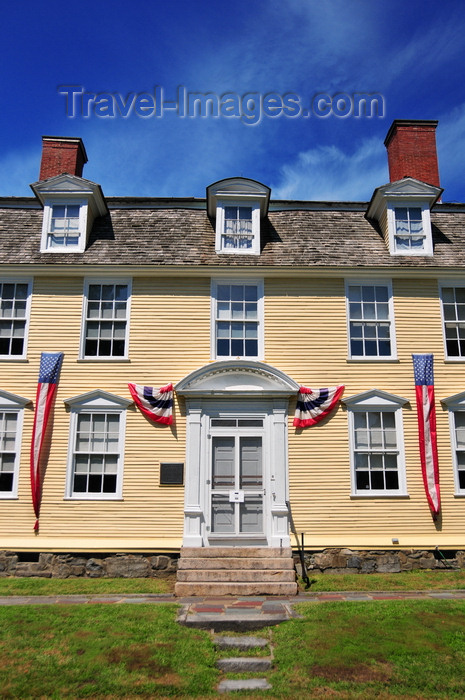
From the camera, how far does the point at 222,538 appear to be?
38.8 ft

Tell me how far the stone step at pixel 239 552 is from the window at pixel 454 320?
5.93m

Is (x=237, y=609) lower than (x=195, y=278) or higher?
lower

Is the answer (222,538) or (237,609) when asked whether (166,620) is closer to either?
(237,609)

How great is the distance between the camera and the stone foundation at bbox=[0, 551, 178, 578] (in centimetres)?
1175

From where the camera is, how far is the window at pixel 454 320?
1339cm

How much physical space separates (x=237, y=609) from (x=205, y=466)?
3403 millimetres

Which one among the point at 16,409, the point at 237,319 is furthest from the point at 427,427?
the point at 16,409

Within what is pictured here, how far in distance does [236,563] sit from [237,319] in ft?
17.5

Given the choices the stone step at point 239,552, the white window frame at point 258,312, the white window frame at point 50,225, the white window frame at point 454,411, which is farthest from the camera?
the white window frame at point 50,225

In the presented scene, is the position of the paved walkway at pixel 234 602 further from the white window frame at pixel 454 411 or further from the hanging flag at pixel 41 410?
the white window frame at pixel 454 411

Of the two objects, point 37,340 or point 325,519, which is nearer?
point 325,519

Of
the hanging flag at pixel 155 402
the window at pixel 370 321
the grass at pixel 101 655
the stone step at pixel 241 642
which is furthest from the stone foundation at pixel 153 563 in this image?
the window at pixel 370 321

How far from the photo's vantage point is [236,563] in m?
11.1

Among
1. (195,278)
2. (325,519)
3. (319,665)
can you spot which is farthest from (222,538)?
(195,278)
